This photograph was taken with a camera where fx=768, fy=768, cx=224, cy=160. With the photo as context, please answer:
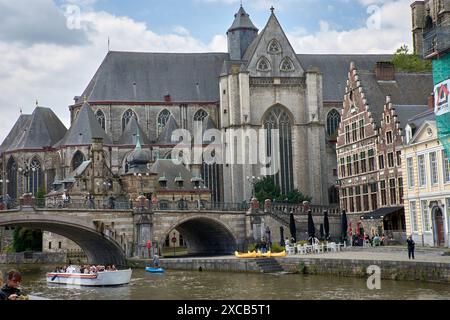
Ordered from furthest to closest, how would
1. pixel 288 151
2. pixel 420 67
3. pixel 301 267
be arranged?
pixel 288 151
pixel 420 67
pixel 301 267

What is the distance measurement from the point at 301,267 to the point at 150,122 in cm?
4765

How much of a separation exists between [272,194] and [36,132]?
1138 inches

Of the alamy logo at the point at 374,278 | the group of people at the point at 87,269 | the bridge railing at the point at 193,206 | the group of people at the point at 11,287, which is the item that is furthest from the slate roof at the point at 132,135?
the group of people at the point at 11,287

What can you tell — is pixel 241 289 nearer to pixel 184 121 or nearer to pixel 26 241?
pixel 26 241

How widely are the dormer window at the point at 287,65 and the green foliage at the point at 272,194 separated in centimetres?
1198

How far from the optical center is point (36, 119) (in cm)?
8694

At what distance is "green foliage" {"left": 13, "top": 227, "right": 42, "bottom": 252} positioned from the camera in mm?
79250

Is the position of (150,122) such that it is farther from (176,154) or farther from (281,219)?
(281,219)

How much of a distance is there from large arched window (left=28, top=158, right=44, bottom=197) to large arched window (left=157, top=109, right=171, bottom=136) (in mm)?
13719

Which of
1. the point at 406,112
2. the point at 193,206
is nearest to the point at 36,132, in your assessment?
the point at 193,206

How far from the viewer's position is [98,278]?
39438 mm

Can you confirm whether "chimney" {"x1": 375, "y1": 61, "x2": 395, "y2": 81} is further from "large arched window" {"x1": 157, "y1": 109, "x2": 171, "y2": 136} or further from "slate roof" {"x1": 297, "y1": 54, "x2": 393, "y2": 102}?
"large arched window" {"x1": 157, "y1": 109, "x2": 171, "y2": 136}

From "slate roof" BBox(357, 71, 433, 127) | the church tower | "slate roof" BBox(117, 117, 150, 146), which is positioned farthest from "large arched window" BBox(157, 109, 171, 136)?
"slate roof" BBox(357, 71, 433, 127)
